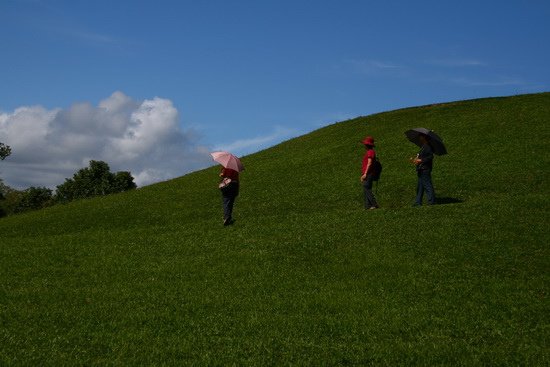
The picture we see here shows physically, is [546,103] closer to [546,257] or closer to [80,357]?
[546,257]

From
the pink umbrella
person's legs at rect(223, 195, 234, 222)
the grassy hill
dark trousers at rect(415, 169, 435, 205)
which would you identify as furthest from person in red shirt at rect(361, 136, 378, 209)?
person's legs at rect(223, 195, 234, 222)

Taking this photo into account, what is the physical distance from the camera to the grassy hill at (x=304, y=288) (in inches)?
393

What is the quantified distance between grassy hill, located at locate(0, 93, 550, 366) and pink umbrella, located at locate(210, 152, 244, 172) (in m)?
2.50

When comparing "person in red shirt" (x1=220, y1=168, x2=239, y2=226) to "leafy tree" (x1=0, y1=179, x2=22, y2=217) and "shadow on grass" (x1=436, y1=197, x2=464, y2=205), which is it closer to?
"shadow on grass" (x1=436, y1=197, x2=464, y2=205)

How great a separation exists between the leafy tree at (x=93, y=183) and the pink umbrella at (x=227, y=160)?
105 m

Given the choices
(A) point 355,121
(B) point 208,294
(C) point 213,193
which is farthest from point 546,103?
(B) point 208,294

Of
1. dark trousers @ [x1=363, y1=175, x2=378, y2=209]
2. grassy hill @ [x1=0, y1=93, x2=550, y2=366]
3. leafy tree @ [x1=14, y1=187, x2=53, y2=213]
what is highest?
leafy tree @ [x1=14, y1=187, x2=53, y2=213]

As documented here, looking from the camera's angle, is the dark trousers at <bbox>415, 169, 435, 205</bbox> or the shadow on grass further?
the shadow on grass

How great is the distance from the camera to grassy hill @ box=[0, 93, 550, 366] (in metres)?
9.98

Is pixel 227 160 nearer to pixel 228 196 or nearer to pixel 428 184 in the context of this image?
pixel 228 196

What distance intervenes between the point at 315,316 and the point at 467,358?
Result: 10.9 feet

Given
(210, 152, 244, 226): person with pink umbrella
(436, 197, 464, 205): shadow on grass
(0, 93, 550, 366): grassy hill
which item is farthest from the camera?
(436, 197, 464, 205): shadow on grass

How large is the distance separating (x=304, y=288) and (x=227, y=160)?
1065cm

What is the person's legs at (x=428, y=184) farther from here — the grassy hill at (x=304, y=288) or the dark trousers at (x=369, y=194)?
the dark trousers at (x=369, y=194)
